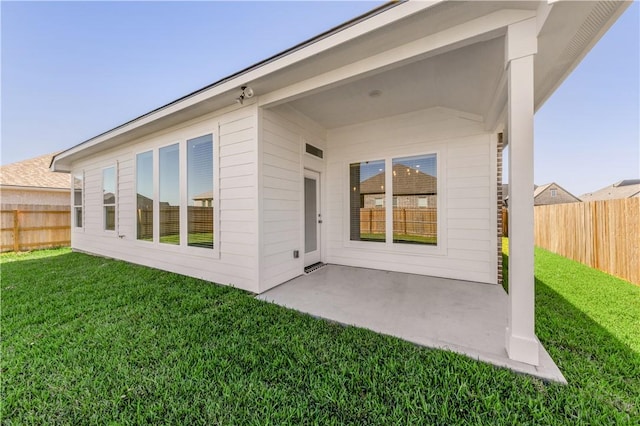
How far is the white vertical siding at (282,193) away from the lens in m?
3.88

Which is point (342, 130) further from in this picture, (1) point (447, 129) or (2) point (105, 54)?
(2) point (105, 54)

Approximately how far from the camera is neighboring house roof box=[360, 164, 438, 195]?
463cm

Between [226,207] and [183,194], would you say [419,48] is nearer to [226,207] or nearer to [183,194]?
[226,207]

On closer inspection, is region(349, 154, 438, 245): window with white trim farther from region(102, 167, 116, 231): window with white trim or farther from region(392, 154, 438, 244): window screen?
region(102, 167, 116, 231): window with white trim

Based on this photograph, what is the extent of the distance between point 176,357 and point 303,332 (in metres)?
1.17

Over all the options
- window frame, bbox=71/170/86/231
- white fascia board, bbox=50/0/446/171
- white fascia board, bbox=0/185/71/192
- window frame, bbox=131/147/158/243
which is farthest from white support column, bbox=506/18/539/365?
white fascia board, bbox=0/185/71/192

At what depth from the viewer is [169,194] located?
493 cm

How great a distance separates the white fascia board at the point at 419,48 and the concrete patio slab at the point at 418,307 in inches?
112

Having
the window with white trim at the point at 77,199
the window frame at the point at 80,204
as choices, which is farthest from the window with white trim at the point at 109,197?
the window with white trim at the point at 77,199

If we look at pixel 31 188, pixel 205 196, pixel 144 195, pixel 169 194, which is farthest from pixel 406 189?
pixel 31 188

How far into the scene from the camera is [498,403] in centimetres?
158

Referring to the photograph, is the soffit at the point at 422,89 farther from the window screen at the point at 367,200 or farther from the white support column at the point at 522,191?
the window screen at the point at 367,200

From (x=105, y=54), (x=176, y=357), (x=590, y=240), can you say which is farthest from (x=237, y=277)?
(x=105, y=54)

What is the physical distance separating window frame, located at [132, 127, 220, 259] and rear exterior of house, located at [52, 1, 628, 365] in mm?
35
